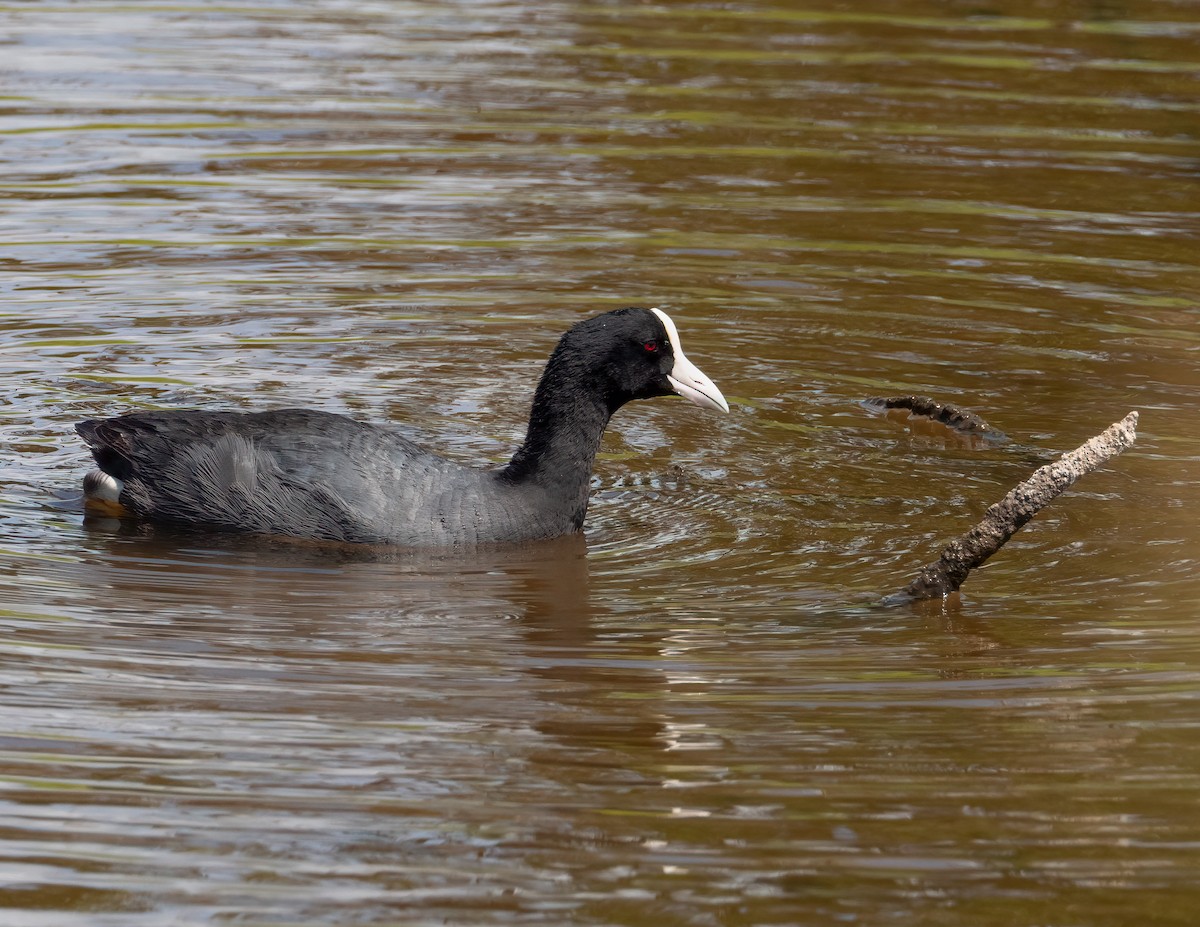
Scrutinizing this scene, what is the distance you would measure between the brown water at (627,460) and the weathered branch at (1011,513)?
5.6 inches

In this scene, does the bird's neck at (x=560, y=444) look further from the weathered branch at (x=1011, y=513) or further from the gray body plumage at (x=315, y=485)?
the weathered branch at (x=1011, y=513)

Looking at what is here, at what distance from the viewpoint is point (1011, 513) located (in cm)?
541

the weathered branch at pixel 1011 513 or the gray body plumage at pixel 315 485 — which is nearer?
the weathered branch at pixel 1011 513

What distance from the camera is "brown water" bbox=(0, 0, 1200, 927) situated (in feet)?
13.1

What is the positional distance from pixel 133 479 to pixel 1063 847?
364 cm

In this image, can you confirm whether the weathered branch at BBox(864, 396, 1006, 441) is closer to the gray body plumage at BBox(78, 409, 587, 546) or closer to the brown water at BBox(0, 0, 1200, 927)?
the brown water at BBox(0, 0, 1200, 927)

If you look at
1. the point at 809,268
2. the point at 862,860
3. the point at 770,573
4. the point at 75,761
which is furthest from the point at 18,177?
the point at 862,860

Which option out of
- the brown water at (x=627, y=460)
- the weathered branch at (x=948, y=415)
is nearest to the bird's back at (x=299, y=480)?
the brown water at (x=627, y=460)

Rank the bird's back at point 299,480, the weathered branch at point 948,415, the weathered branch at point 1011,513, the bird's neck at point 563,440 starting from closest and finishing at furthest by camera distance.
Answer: the weathered branch at point 1011,513, the bird's back at point 299,480, the bird's neck at point 563,440, the weathered branch at point 948,415

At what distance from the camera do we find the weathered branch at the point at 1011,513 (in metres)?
5.35

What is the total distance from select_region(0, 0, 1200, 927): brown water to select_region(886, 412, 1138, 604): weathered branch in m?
0.14

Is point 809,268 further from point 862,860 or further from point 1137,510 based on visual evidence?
point 862,860

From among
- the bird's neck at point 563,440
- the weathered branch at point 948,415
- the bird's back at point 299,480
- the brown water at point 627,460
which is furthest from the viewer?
the weathered branch at point 948,415

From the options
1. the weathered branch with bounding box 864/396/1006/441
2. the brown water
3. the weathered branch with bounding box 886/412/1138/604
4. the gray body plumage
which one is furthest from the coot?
the weathered branch with bounding box 886/412/1138/604
